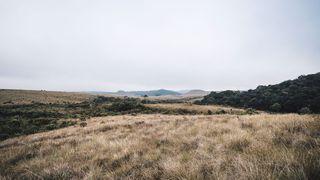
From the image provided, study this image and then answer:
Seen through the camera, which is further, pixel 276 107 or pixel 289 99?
pixel 289 99

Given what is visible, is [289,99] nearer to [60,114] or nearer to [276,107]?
[276,107]

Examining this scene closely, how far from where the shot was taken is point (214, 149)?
526cm

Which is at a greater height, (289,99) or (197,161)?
(289,99)

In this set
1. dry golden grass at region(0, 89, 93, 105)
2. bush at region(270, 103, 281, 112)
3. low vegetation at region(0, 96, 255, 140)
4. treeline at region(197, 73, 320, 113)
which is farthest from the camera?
dry golden grass at region(0, 89, 93, 105)

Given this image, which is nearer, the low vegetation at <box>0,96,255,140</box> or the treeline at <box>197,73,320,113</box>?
the low vegetation at <box>0,96,255,140</box>

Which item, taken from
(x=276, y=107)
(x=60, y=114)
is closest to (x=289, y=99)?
(x=276, y=107)

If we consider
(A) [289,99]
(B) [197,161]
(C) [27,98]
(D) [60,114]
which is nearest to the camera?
(B) [197,161]

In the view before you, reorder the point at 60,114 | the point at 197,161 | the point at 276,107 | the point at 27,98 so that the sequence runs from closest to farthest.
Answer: the point at 197,161 < the point at 276,107 < the point at 60,114 < the point at 27,98

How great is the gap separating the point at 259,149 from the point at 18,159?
663cm

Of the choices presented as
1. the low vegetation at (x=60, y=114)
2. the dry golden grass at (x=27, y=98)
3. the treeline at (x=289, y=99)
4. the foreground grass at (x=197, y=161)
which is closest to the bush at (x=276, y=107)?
the treeline at (x=289, y=99)

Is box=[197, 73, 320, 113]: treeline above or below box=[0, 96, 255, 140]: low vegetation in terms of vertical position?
above

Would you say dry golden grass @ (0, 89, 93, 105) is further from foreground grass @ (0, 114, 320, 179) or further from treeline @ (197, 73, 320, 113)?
foreground grass @ (0, 114, 320, 179)

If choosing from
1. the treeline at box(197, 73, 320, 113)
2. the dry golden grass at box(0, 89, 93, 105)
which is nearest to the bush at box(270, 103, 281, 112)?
the treeline at box(197, 73, 320, 113)

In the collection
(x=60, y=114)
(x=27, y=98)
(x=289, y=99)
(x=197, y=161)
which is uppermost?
(x=289, y=99)
